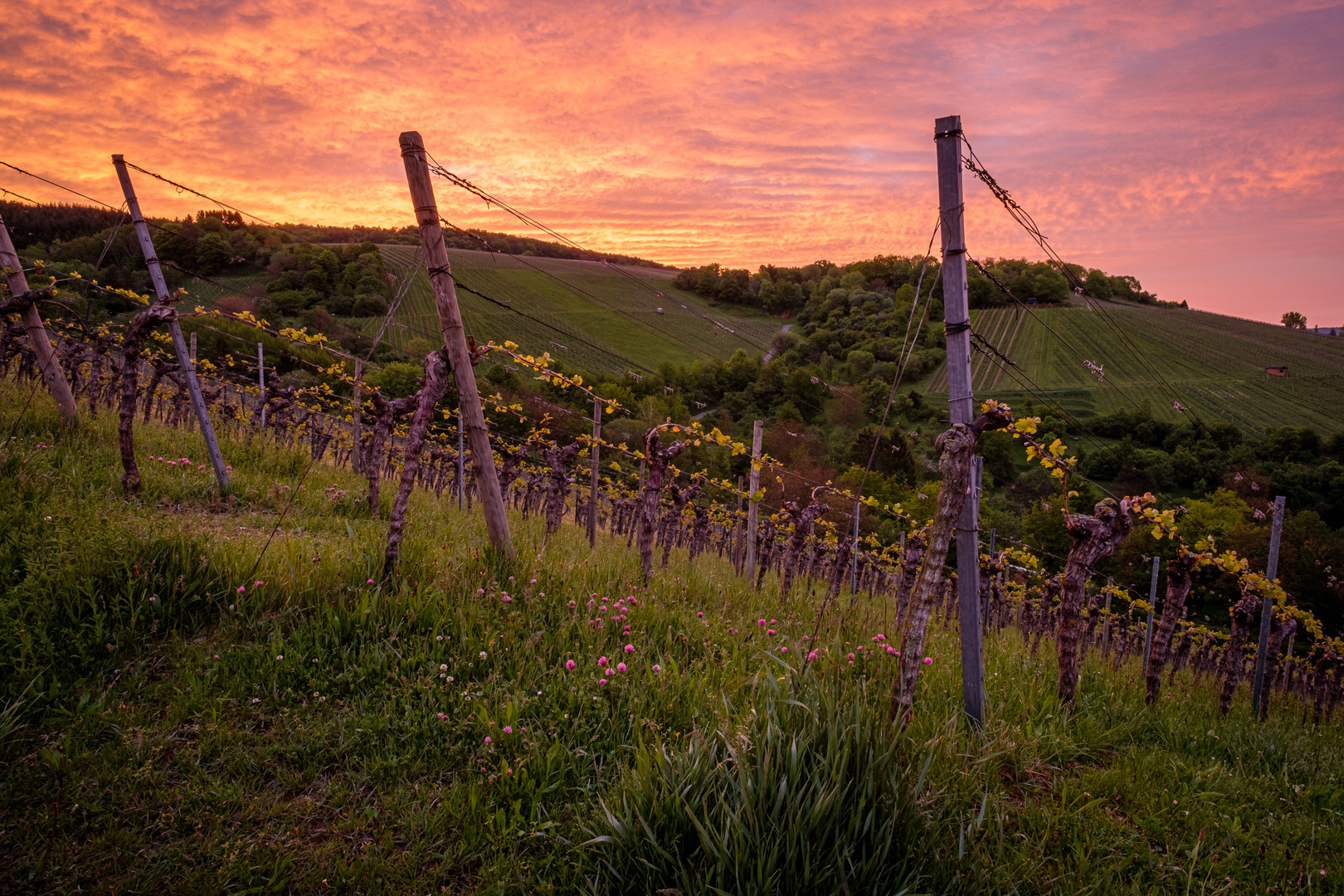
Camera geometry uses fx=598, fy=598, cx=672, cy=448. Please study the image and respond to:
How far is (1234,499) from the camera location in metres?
48.8

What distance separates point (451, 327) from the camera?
5801 millimetres

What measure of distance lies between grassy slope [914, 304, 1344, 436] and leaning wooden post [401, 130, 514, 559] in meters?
54.2

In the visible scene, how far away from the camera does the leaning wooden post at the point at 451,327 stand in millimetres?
5695

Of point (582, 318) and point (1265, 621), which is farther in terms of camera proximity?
point (582, 318)

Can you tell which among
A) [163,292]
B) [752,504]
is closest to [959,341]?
[752,504]

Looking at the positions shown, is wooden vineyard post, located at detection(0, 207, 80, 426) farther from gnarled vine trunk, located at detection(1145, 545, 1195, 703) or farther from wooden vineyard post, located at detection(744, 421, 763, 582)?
gnarled vine trunk, located at detection(1145, 545, 1195, 703)

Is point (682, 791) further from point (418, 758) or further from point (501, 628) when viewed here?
point (501, 628)

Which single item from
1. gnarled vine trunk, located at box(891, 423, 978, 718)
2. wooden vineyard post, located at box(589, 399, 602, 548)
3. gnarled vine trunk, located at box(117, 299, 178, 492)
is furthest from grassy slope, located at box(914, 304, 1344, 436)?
gnarled vine trunk, located at box(117, 299, 178, 492)

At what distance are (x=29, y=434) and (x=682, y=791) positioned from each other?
9.95m

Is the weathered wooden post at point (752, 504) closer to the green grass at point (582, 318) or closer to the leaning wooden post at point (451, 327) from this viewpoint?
the leaning wooden post at point (451, 327)

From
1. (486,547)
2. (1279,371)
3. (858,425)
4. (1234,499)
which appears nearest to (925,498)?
(858,425)

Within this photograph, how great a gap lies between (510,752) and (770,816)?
1.78 meters

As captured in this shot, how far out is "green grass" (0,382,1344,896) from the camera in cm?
288

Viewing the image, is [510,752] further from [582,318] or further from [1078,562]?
[582,318]
